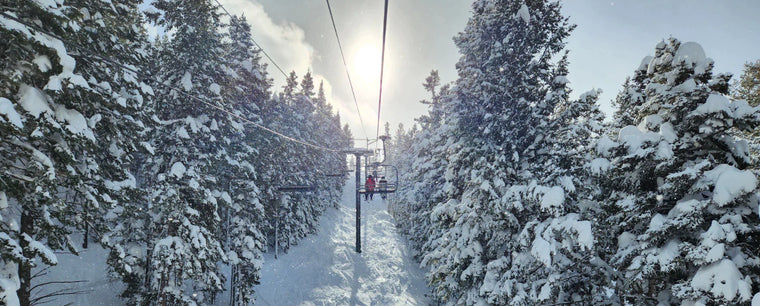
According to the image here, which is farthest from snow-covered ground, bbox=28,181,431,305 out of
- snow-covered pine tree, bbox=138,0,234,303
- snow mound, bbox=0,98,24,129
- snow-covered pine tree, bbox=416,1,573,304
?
snow mound, bbox=0,98,24,129

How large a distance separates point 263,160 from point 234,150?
485cm

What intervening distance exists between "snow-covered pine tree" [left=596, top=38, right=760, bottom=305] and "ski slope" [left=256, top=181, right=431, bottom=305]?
1588cm

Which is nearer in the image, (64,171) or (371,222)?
(64,171)

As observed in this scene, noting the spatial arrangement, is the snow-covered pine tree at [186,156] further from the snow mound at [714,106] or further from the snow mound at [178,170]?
the snow mound at [714,106]

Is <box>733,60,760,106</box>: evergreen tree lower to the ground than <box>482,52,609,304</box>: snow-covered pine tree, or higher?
higher

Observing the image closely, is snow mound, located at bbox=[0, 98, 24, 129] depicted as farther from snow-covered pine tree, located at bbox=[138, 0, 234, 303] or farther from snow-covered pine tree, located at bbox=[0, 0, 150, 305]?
snow-covered pine tree, located at bbox=[138, 0, 234, 303]

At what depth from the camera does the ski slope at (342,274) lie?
1889cm

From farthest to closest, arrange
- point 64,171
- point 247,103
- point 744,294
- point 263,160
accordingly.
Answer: point 263,160, point 247,103, point 64,171, point 744,294

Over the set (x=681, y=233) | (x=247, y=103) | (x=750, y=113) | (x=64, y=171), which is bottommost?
(x=681, y=233)

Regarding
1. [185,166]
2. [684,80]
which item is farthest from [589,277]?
[185,166]

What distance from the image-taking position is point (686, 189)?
5.53 meters

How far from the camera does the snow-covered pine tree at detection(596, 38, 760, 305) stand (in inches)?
183

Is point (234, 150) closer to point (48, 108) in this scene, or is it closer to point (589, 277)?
point (48, 108)

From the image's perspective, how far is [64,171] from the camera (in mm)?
6035
